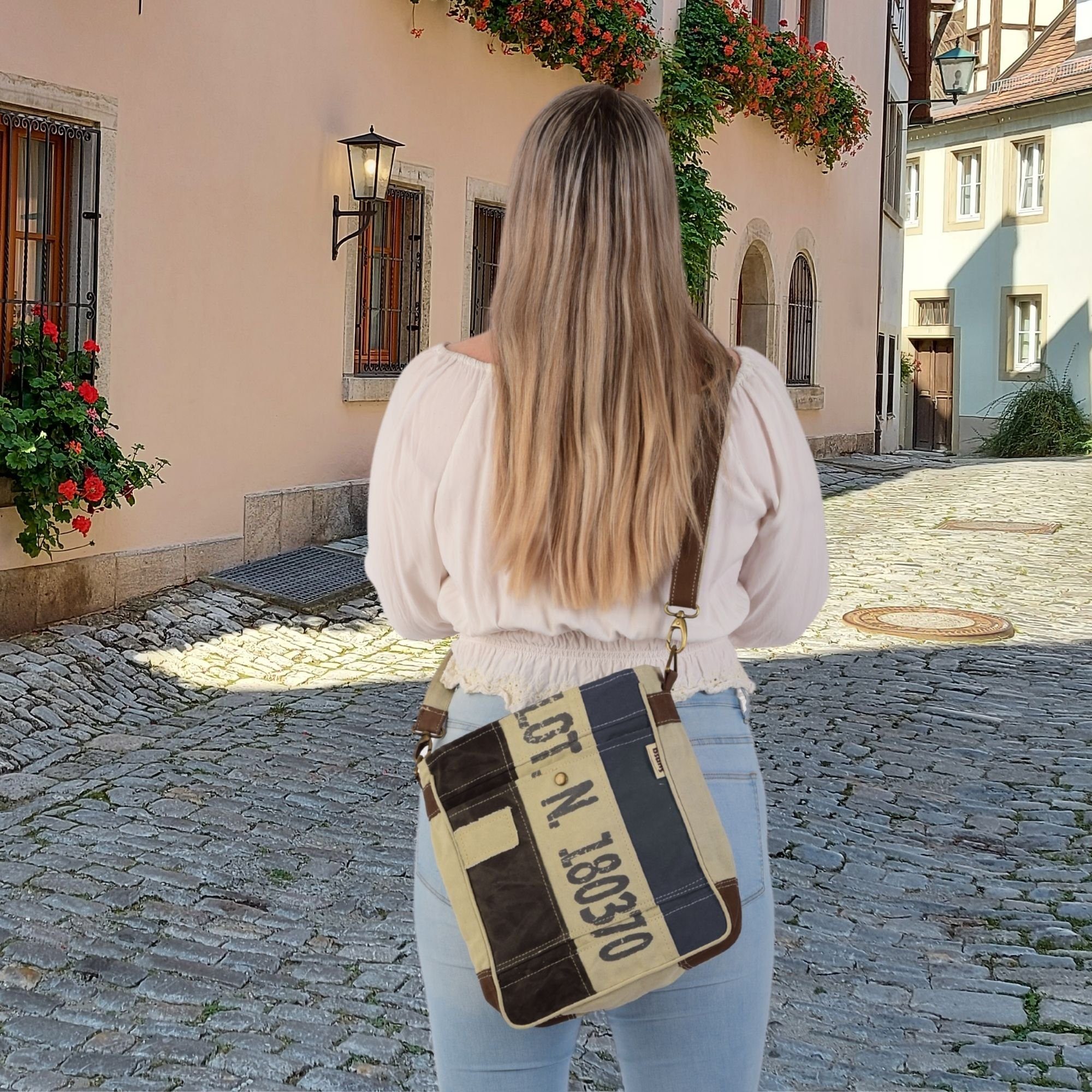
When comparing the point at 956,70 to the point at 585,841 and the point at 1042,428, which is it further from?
the point at 585,841

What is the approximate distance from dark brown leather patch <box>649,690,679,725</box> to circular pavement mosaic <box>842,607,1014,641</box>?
6.69 meters

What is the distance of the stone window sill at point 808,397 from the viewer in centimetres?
1794

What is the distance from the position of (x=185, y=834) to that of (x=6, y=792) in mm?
874

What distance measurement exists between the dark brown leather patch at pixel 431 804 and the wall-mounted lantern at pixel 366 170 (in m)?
7.92

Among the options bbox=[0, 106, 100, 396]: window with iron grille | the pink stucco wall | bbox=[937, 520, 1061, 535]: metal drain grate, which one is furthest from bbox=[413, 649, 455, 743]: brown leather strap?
bbox=[937, 520, 1061, 535]: metal drain grate

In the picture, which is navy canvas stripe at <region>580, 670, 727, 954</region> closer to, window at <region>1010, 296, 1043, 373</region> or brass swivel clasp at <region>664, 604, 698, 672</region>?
brass swivel clasp at <region>664, 604, 698, 672</region>

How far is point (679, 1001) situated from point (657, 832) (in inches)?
8.4

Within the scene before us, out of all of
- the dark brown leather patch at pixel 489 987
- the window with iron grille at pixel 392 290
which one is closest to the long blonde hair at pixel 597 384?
the dark brown leather patch at pixel 489 987

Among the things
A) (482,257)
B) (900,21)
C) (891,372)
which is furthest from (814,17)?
(482,257)

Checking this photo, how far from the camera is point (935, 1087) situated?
121 inches

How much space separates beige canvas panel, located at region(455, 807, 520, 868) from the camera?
1.65 metres

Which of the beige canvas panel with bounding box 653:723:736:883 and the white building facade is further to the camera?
the white building facade

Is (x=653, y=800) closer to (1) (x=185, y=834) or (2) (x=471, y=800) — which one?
(2) (x=471, y=800)

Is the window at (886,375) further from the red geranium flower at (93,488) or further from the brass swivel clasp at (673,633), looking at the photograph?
the brass swivel clasp at (673,633)
